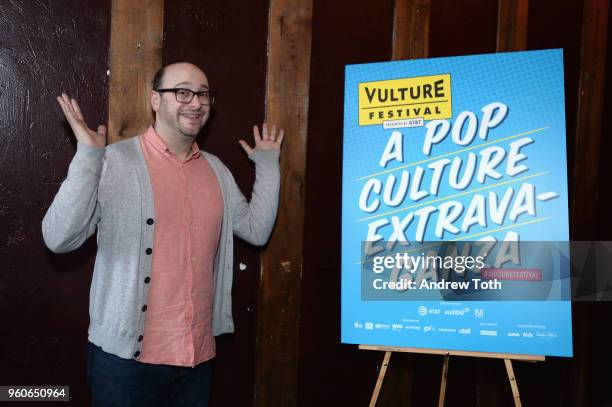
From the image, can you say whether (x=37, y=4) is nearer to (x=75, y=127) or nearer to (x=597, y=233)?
(x=75, y=127)

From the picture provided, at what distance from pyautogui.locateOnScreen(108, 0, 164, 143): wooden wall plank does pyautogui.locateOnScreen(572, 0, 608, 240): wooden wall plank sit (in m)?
2.33

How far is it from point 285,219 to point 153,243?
2.64 ft

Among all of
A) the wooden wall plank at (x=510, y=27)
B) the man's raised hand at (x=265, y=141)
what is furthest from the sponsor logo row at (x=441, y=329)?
the wooden wall plank at (x=510, y=27)

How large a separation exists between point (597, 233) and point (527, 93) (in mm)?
1454

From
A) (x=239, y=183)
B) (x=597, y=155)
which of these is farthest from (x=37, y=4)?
(x=597, y=155)

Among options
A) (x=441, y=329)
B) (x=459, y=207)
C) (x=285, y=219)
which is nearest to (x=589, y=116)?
(x=459, y=207)

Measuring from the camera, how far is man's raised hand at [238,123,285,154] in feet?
8.38

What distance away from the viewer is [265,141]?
2570mm

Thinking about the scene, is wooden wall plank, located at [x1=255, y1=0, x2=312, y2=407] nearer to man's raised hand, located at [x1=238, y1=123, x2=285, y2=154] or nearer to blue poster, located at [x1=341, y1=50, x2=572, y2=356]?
man's raised hand, located at [x1=238, y1=123, x2=285, y2=154]

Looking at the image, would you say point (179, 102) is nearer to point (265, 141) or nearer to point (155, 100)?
point (155, 100)

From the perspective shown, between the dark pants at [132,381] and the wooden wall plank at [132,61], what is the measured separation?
2.92 ft

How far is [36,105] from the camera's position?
219 centimetres

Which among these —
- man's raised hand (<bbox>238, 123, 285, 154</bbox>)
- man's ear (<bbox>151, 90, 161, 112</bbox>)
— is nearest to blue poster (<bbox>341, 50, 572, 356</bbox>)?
man's raised hand (<bbox>238, 123, 285, 154</bbox>)

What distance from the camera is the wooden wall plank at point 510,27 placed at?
297 centimetres
